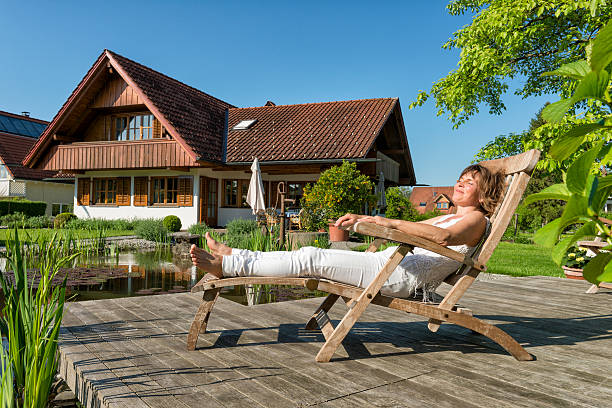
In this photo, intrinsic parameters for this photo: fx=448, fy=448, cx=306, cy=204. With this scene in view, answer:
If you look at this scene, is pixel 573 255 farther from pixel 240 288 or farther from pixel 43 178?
pixel 43 178

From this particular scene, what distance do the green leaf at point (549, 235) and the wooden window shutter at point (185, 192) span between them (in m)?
16.4

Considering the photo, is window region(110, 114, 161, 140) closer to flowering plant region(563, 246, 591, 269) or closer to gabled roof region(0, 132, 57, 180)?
gabled roof region(0, 132, 57, 180)

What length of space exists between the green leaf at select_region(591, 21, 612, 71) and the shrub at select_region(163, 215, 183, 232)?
50.5ft

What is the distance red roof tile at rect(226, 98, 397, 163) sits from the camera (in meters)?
14.9

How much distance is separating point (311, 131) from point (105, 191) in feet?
29.3

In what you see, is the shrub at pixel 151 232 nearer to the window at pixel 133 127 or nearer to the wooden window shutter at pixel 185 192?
the wooden window shutter at pixel 185 192

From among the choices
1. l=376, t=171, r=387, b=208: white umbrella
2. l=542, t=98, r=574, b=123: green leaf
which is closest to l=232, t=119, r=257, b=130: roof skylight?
l=376, t=171, r=387, b=208: white umbrella

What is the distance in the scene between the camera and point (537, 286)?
16.1 feet

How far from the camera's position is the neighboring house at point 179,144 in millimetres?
15516

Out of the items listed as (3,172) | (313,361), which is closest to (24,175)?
(3,172)

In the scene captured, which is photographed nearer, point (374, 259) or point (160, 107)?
point (374, 259)

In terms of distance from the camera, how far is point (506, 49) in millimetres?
8891

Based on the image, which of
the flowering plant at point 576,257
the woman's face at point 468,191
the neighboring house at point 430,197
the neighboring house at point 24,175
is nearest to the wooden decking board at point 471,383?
the woman's face at point 468,191

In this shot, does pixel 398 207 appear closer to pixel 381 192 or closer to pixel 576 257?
pixel 381 192
